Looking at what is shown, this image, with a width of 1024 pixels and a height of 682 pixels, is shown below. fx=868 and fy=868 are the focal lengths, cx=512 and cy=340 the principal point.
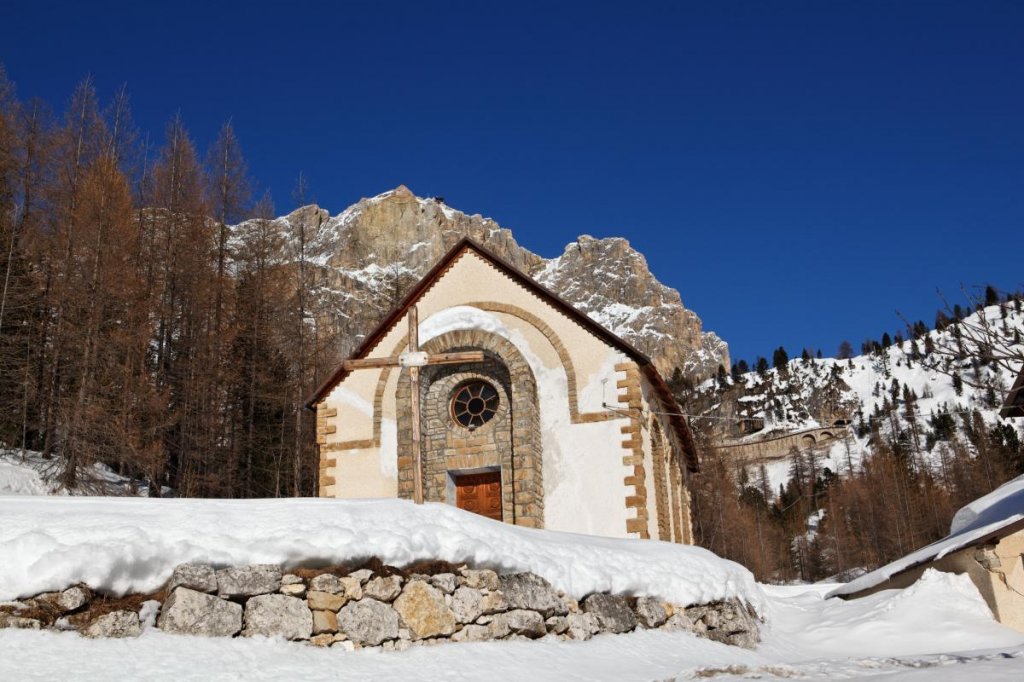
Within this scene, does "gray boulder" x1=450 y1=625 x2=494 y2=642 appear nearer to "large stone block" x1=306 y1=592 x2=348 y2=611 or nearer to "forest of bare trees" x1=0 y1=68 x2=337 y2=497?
"large stone block" x1=306 y1=592 x2=348 y2=611

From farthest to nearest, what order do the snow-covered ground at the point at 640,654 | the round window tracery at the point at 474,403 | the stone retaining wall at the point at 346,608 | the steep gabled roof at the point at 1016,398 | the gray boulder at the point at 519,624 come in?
the round window tracery at the point at 474,403 → the steep gabled roof at the point at 1016,398 → the gray boulder at the point at 519,624 → the stone retaining wall at the point at 346,608 → the snow-covered ground at the point at 640,654

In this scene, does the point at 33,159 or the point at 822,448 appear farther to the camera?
the point at 822,448

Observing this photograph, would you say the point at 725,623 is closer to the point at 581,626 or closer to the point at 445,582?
the point at 581,626

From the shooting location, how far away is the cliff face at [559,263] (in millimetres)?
121887

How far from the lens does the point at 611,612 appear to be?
10.5 metres

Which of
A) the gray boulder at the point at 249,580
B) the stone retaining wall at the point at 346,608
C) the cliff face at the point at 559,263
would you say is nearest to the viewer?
the stone retaining wall at the point at 346,608

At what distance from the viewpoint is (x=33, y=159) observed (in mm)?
24984

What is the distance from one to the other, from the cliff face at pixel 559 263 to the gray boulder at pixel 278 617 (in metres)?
93.0

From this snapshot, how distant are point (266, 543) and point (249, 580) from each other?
15.2 inches

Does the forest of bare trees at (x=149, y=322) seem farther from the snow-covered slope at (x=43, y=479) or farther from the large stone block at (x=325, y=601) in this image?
the large stone block at (x=325, y=601)

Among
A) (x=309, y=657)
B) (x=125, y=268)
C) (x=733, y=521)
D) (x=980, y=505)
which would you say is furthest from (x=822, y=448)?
(x=309, y=657)

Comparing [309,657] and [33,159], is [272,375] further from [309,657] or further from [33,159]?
[309,657]

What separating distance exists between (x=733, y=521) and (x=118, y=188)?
36.2 meters

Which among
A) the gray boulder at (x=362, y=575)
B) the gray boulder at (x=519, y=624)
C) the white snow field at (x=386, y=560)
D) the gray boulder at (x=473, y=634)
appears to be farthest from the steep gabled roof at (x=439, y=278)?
the gray boulder at (x=362, y=575)
